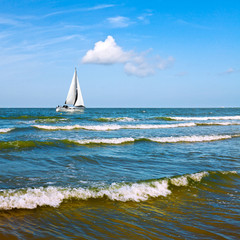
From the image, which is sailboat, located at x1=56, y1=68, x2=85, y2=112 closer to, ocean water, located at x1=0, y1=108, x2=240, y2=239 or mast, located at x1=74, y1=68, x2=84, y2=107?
mast, located at x1=74, y1=68, x2=84, y2=107

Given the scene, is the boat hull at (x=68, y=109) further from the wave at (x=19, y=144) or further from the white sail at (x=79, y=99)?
the wave at (x=19, y=144)

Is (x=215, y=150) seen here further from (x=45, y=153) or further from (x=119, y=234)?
(x=119, y=234)

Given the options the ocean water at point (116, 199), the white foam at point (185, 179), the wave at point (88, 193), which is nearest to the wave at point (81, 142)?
the ocean water at point (116, 199)

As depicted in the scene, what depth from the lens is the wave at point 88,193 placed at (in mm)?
4910

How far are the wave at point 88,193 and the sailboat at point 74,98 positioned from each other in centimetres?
5814

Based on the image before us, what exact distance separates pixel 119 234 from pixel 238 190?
12.4 feet

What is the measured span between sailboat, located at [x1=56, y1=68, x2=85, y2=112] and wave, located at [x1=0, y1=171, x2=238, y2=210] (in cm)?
5814

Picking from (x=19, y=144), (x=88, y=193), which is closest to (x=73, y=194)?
(x=88, y=193)

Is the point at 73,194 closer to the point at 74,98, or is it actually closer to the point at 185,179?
the point at 185,179

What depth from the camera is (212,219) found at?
4.48 meters

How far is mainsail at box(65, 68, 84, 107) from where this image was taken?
62303mm

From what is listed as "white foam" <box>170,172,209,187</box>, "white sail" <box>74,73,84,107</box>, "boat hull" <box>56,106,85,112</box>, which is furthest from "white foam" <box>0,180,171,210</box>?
"boat hull" <box>56,106,85,112</box>

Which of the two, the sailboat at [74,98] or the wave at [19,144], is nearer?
the wave at [19,144]

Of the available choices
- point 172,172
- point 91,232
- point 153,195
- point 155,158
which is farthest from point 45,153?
point 91,232
